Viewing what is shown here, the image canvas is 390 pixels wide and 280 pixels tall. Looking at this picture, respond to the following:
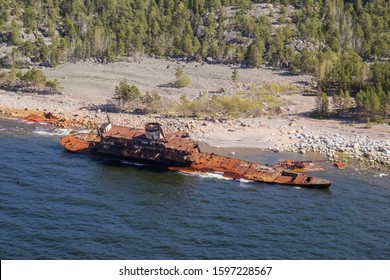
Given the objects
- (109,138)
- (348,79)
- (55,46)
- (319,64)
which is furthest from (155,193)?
(55,46)

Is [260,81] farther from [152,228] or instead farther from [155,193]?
[152,228]

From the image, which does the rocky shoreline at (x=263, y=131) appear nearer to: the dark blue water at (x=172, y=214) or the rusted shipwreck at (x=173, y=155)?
the rusted shipwreck at (x=173, y=155)

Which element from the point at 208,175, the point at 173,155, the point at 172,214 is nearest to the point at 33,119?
the point at 173,155

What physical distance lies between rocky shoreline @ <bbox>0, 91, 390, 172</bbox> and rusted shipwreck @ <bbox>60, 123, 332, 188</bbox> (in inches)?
285

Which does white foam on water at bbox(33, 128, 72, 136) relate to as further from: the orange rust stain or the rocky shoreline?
the orange rust stain

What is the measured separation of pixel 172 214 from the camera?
273 ft

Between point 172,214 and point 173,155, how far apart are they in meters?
18.6

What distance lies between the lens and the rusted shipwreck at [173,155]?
313 ft

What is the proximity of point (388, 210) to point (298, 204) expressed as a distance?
472 inches

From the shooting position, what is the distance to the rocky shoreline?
356 ft

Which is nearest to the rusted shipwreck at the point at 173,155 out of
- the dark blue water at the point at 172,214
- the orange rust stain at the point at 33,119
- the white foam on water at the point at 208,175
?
the white foam on water at the point at 208,175

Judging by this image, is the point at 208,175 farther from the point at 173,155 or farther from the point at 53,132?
the point at 53,132

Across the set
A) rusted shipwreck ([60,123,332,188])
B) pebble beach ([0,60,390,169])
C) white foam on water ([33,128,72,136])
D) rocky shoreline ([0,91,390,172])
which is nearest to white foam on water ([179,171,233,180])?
rusted shipwreck ([60,123,332,188])

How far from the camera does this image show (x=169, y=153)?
329 ft
